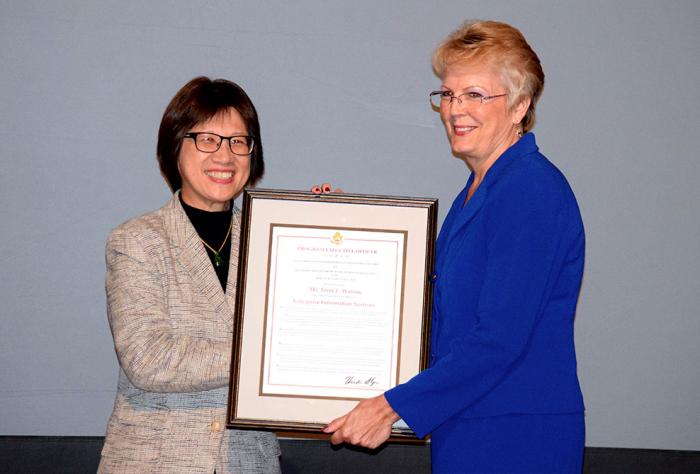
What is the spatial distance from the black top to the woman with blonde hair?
60cm

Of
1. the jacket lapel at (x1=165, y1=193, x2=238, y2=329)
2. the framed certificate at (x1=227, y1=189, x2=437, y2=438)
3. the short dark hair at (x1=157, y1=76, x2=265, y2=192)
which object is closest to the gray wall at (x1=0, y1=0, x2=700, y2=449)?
the short dark hair at (x1=157, y1=76, x2=265, y2=192)

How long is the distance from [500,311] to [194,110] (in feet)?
3.41

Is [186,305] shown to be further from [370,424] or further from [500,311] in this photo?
[500,311]

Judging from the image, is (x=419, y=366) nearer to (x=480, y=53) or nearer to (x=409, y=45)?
(x=480, y=53)

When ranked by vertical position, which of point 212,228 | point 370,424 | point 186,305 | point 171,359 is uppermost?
point 212,228

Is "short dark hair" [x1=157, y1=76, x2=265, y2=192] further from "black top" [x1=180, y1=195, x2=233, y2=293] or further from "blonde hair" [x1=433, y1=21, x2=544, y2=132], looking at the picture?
"blonde hair" [x1=433, y1=21, x2=544, y2=132]

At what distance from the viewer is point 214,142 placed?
2.11 metres

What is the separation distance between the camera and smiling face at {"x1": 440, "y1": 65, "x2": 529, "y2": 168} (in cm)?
185

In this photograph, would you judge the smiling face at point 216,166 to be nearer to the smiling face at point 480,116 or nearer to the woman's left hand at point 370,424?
the smiling face at point 480,116

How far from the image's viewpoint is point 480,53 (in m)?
1.84

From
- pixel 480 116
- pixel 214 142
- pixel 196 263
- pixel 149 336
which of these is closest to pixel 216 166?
pixel 214 142

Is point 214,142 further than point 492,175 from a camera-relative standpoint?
Yes

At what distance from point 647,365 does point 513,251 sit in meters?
1.63

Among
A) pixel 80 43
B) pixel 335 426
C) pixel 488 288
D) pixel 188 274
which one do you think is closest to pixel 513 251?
pixel 488 288
